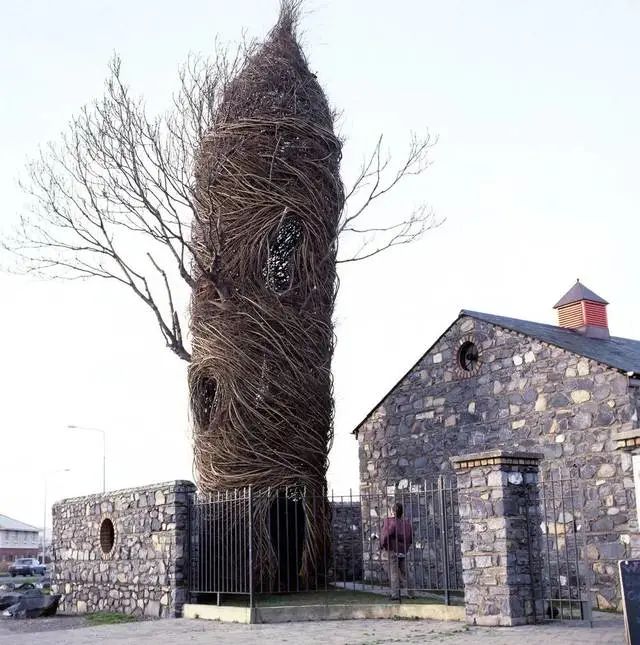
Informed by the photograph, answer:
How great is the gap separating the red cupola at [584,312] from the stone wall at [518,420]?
7.70 ft

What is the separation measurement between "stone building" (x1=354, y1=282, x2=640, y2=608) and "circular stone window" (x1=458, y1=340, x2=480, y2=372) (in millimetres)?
24

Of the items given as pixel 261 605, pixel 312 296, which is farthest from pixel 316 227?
pixel 261 605

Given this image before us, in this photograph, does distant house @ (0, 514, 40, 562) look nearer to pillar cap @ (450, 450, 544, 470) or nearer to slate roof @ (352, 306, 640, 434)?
slate roof @ (352, 306, 640, 434)

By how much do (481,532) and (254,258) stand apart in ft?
20.7

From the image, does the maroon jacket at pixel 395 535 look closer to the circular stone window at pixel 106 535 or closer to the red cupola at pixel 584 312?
the circular stone window at pixel 106 535

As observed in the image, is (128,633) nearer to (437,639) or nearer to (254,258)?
(437,639)

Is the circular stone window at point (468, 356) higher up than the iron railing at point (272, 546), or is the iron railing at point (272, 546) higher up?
the circular stone window at point (468, 356)

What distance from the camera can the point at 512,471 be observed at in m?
9.77

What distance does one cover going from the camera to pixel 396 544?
1187cm

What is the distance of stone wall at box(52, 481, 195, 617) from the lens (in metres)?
12.9

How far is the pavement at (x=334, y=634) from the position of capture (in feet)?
27.8

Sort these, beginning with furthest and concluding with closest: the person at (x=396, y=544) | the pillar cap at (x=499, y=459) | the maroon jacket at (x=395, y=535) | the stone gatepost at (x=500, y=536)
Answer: the maroon jacket at (x=395, y=535) < the person at (x=396, y=544) < the pillar cap at (x=499, y=459) < the stone gatepost at (x=500, y=536)

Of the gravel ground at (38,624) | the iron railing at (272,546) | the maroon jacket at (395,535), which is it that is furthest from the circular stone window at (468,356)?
the gravel ground at (38,624)

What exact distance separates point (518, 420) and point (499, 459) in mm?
4600
